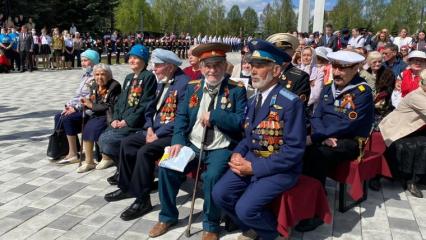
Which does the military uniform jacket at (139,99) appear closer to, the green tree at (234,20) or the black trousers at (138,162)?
the black trousers at (138,162)

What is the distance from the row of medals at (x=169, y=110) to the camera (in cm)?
462

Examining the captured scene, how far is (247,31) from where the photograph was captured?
73125mm

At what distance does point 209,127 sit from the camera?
401 centimetres

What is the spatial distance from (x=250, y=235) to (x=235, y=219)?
0.78 ft

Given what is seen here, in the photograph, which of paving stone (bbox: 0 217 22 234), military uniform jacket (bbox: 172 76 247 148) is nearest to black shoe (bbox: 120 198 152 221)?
military uniform jacket (bbox: 172 76 247 148)

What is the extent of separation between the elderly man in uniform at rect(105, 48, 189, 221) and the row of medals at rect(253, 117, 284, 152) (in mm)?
1247

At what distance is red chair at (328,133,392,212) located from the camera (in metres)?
4.12

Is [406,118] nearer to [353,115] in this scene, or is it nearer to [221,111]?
[353,115]

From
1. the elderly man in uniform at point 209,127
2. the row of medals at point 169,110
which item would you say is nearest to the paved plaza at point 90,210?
the elderly man in uniform at point 209,127

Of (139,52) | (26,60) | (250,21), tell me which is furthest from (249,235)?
(250,21)

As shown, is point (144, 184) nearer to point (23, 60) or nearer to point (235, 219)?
point (235, 219)

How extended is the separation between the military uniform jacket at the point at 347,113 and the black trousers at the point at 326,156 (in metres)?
0.10

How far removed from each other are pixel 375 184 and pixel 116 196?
3017 mm

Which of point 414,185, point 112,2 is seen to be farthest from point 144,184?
point 112,2
